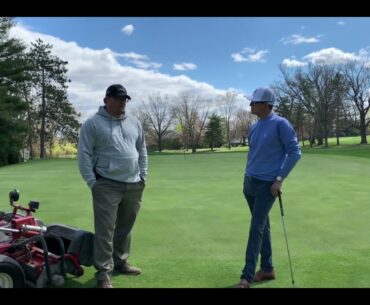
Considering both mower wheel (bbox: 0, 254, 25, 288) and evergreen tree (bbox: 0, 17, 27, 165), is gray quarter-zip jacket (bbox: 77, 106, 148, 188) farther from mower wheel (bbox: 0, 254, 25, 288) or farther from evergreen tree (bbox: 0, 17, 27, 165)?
evergreen tree (bbox: 0, 17, 27, 165)

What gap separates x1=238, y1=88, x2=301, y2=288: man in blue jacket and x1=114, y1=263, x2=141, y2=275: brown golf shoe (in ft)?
3.59

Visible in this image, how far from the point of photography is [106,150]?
4219 millimetres

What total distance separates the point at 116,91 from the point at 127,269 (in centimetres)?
179

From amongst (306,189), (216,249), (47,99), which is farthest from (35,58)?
(216,249)

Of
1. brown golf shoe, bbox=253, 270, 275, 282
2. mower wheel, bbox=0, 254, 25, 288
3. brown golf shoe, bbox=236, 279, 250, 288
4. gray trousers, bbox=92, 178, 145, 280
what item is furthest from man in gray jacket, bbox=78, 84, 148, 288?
brown golf shoe, bbox=253, 270, 275, 282

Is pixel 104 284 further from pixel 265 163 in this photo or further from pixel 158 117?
pixel 158 117

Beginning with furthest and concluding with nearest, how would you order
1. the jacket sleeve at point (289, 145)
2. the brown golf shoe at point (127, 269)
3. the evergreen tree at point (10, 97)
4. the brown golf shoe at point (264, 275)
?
1. the evergreen tree at point (10, 97)
2. the brown golf shoe at point (127, 269)
3. the brown golf shoe at point (264, 275)
4. the jacket sleeve at point (289, 145)

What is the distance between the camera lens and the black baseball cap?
13.8 feet

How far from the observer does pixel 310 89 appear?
6612 centimetres

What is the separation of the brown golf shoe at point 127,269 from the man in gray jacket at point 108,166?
0.23 meters

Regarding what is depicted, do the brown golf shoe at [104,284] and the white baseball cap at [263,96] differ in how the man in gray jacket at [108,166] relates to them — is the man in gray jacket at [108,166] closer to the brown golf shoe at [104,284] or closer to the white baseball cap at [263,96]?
the brown golf shoe at [104,284]

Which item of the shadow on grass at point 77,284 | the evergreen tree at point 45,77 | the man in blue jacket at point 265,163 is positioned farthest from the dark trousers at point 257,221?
the evergreen tree at point 45,77

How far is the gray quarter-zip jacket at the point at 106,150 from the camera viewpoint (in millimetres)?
4137
